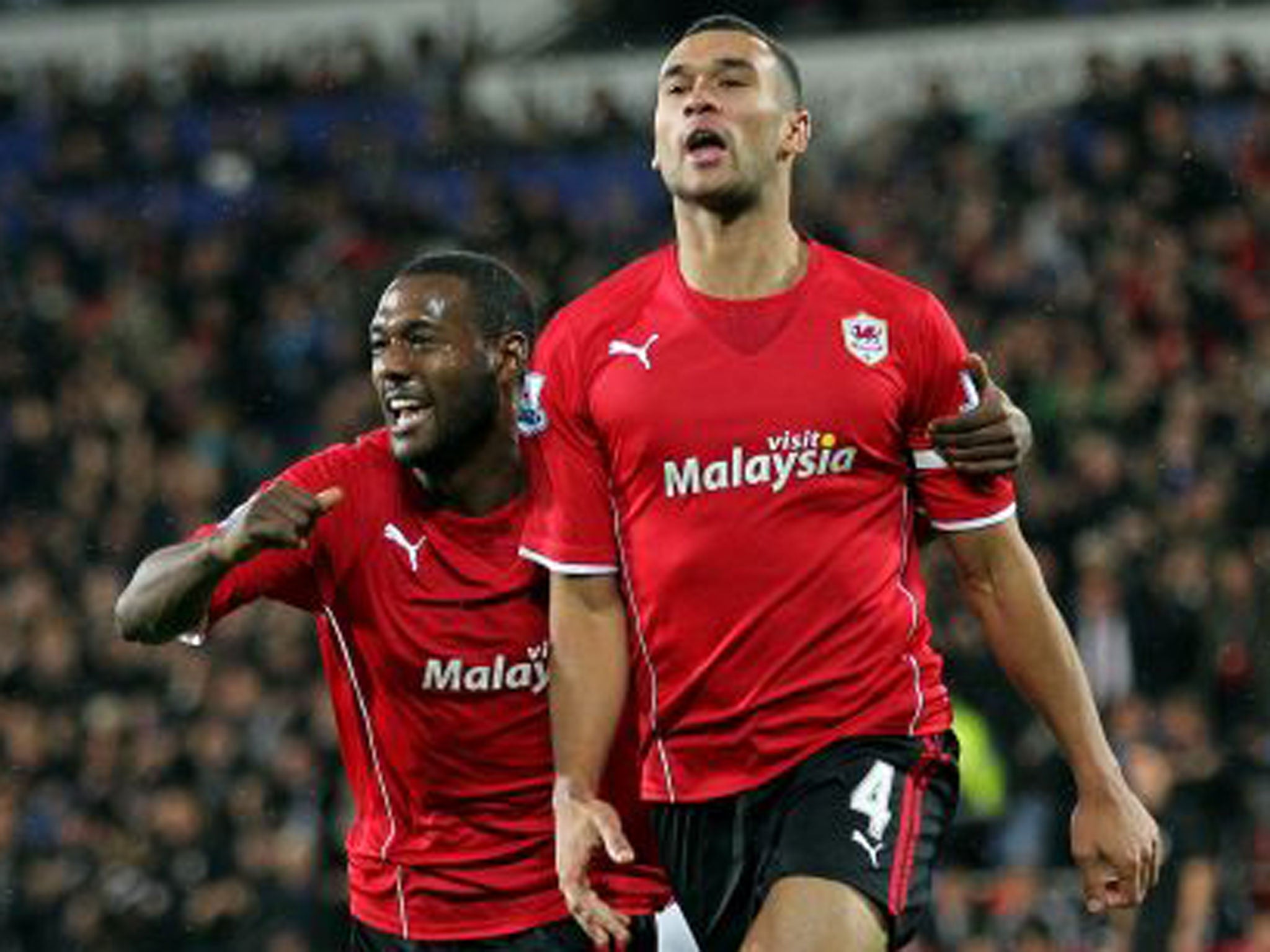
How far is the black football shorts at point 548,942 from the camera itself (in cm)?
576

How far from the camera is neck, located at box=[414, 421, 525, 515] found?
230 inches

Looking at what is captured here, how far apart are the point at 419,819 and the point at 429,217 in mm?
12382

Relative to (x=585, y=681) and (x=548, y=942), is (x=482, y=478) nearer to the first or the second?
(x=585, y=681)

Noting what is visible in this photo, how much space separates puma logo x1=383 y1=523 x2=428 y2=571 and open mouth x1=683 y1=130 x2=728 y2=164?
101 centimetres

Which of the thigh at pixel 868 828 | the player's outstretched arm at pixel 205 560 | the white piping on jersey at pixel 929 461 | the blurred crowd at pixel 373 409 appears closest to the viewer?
the thigh at pixel 868 828

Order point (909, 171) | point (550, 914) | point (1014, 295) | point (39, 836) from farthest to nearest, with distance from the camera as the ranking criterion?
point (909, 171), point (1014, 295), point (39, 836), point (550, 914)

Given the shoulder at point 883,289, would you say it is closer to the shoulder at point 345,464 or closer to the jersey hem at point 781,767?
the jersey hem at point 781,767

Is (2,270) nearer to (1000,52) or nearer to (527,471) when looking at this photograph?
(1000,52)

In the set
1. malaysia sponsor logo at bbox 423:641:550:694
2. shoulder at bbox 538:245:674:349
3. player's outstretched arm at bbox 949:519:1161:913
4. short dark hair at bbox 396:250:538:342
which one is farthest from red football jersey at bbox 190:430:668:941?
player's outstretched arm at bbox 949:519:1161:913

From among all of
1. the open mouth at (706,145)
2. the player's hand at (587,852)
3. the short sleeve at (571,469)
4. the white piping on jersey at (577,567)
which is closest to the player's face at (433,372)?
the short sleeve at (571,469)

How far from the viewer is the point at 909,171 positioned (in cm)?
1677

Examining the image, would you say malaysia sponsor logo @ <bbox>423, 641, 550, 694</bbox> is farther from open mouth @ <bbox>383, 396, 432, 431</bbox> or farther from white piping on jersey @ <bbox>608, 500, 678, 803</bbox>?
open mouth @ <bbox>383, 396, 432, 431</bbox>

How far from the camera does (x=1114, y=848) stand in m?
5.38

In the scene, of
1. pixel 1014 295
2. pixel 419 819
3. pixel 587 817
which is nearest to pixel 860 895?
pixel 587 817
